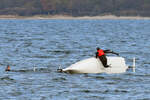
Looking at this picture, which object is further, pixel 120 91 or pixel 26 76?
pixel 26 76

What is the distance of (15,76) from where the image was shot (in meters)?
35.9

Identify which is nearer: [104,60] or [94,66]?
[104,60]

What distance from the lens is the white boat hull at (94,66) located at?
36000mm

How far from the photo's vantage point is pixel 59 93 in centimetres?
2927

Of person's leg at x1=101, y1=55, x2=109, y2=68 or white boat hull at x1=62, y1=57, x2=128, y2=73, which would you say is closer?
person's leg at x1=101, y1=55, x2=109, y2=68

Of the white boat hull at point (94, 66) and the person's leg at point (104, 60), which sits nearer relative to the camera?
the person's leg at point (104, 60)

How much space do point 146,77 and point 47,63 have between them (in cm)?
1167

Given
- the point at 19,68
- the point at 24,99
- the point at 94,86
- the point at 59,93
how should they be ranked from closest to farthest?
the point at 24,99 → the point at 59,93 → the point at 94,86 → the point at 19,68

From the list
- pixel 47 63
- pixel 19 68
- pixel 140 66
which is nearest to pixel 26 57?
pixel 47 63

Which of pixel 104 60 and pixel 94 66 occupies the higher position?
pixel 104 60

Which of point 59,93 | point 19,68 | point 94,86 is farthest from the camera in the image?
point 19,68

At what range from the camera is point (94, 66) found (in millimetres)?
36281

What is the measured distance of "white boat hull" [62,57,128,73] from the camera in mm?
36000

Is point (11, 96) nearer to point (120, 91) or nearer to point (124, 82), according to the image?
point (120, 91)
